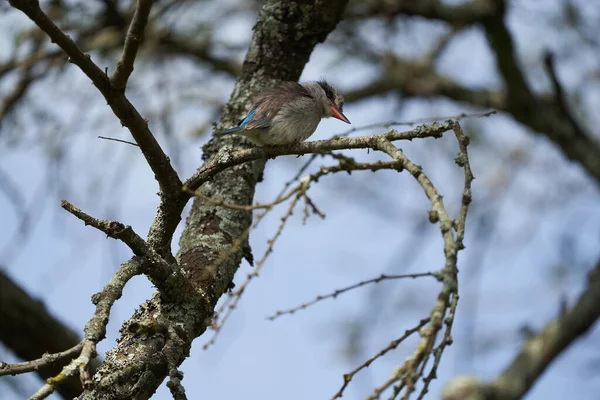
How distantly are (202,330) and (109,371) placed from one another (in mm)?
395

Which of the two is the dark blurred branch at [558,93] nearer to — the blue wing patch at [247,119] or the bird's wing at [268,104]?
the bird's wing at [268,104]

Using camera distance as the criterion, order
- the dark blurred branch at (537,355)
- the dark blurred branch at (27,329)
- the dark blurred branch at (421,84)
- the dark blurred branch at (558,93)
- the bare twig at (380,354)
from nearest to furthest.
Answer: the bare twig at (380,354)
the dark blurred branch at (27,329)
the dark blurred branch at (558,93)
the dark blurred branch at (537,355)
the dark blurred branch at (421,84)

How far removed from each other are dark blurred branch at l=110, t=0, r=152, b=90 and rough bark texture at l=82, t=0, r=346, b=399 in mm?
563

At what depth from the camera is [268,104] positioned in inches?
123

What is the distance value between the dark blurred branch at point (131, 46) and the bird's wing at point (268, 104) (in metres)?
1.05

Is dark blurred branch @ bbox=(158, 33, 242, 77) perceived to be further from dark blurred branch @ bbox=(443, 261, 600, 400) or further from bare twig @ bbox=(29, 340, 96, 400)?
bare twig @ bbox=(29, 340, 96, 400)

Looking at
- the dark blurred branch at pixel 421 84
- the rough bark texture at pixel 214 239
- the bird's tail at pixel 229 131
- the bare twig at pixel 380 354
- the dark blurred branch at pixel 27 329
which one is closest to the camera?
the bare twig at pixel 380 354

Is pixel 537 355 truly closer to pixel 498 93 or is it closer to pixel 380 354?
pixel 498 93

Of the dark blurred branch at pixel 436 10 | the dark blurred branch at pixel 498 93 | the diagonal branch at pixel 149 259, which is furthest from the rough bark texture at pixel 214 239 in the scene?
the dark blurred branch at pixel 498 93

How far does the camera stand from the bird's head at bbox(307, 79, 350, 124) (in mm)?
3887

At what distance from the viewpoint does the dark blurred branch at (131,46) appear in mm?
2016

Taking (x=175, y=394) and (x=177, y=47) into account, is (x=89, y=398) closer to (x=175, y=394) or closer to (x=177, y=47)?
(x=175, y=394)

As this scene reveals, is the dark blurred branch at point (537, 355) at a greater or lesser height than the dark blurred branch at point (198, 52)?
lesser

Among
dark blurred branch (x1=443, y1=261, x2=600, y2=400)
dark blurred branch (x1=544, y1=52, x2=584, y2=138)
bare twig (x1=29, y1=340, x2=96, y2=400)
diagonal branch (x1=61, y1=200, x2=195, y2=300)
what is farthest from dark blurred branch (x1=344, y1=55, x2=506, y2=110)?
bare twig (x1=29, y1=340, x2=96, y2=400)
